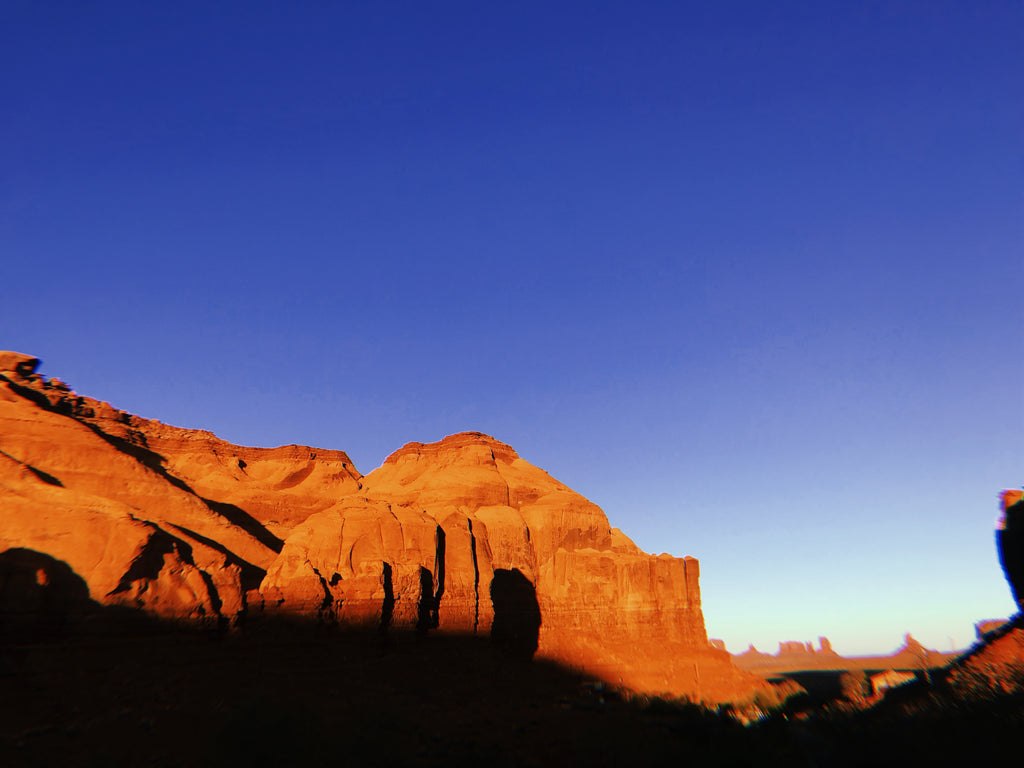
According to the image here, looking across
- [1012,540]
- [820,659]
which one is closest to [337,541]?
[1012,540]

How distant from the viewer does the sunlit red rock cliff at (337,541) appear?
29.2 metres

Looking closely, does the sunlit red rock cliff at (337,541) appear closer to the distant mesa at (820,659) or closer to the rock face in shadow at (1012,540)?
the rock face in shadow at (1012,540)

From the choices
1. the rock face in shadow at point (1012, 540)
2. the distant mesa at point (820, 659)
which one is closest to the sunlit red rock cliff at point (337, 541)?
the rock face in shadow at point (1012, 540)

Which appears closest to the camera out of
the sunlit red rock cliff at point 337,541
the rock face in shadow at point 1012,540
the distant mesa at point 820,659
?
the sunlit red rock cliff at point 337,541

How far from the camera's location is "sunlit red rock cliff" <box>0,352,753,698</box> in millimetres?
29188

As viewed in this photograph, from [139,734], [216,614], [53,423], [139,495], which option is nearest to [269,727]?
[139,734]

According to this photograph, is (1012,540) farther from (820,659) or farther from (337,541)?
(820,659)

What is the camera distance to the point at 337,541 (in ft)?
125

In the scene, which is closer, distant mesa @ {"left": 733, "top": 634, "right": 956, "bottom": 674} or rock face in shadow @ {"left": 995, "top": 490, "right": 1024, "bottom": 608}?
rock face in shadow @ {"left": 995, "top": 490, "right": 1024, "bottom": 608}

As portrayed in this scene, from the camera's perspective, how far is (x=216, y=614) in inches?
1152

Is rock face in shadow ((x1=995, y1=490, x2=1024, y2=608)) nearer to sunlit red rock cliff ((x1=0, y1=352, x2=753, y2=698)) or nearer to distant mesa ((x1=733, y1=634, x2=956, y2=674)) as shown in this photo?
sunlit red rock cliff ((x1=0, y1=352, x2=753, y2=698))

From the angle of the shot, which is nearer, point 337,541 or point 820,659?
point 337,541

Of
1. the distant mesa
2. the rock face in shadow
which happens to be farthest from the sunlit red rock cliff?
the distant mesa

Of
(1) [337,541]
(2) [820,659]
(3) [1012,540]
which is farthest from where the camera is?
(2) [820,659]
